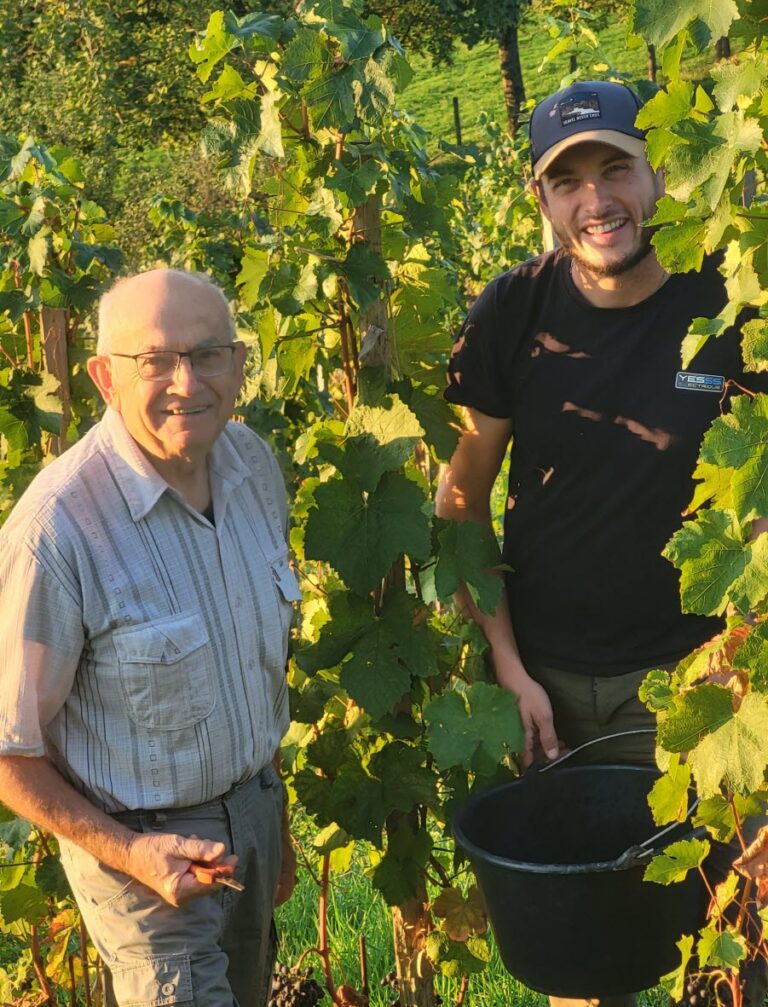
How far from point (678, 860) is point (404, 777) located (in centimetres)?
91

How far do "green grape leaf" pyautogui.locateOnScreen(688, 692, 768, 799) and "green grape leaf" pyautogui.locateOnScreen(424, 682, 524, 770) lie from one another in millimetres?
745

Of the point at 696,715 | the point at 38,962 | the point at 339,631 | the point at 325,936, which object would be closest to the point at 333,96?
the point at 339,631

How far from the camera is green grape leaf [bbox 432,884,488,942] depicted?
2.96 metres

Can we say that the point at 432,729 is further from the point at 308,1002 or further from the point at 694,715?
the point at 308,1002

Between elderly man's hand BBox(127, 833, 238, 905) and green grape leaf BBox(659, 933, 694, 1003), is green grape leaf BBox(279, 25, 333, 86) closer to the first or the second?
elderly man's hand BBox(127, 833, 238, 905)

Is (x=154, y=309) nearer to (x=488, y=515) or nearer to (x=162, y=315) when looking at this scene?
(x=162, y=315)

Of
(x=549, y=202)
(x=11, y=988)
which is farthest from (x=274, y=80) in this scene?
(x=11, y=988)

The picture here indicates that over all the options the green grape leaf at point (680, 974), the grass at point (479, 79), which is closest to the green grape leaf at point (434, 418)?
the green grape leaf at point (680, 974)

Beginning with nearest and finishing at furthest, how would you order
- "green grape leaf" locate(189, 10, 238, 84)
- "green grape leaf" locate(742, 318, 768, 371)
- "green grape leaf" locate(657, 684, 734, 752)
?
"green grape leaf" locate(742, 318, 768, 371) < "green grape leaf" locate(657, 684, 734, 752) < "green grape leaf" locate(189, 10, 238, 84)

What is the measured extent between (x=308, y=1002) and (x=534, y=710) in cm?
103

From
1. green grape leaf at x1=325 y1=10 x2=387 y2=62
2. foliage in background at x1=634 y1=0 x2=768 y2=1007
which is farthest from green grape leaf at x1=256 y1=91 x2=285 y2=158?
foliage in background at x1=634 y1=0 x2=768 y2=1007

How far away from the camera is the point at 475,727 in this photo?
2686 millimetres

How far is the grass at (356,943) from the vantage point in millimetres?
3543

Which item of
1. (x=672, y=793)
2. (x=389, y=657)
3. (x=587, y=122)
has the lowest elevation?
(x=672, y=793)
